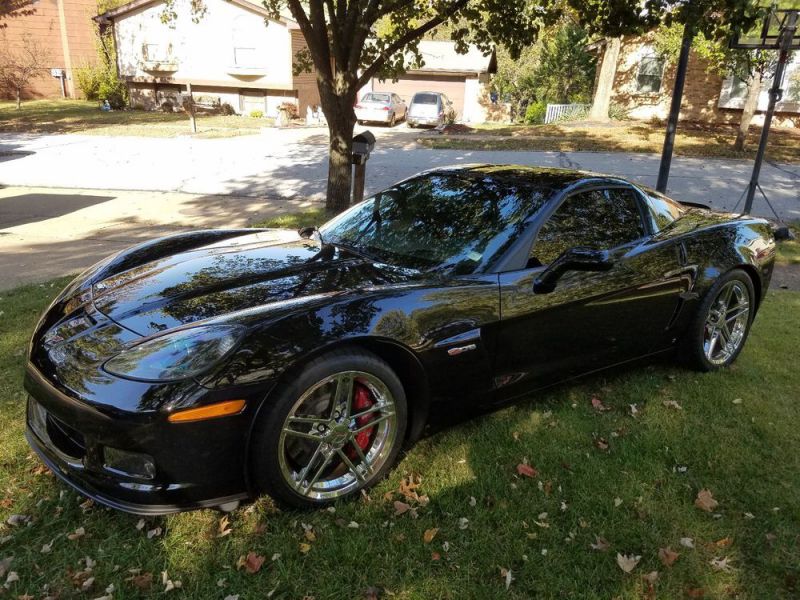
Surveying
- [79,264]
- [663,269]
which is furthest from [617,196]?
[79,264]

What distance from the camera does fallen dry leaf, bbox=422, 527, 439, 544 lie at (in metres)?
2.45

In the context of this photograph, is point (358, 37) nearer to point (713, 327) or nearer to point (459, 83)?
point (713, 327)

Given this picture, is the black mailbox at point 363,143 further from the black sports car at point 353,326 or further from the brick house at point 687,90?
the brick house at point 687,90

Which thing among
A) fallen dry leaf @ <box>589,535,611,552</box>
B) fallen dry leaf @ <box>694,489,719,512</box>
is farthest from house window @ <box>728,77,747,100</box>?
fallen dry leaf @ <box>589,535,611,552</box>

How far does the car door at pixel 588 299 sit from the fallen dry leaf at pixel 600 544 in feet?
2.70

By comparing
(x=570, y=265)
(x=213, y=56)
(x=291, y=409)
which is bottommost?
(x=291, y=409)

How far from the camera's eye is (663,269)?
139 inches

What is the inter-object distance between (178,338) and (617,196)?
2678 millimetres

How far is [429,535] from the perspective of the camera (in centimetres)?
247

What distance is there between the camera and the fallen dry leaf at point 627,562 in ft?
7.64

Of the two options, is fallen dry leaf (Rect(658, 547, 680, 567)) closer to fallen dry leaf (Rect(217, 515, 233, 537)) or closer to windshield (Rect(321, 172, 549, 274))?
windshield (Rect(321, 172, 549, 274))

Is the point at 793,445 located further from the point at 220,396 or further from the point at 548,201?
the point at 220,396

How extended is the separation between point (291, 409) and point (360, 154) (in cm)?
619

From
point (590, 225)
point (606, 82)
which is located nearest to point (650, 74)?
point (606, 82)
